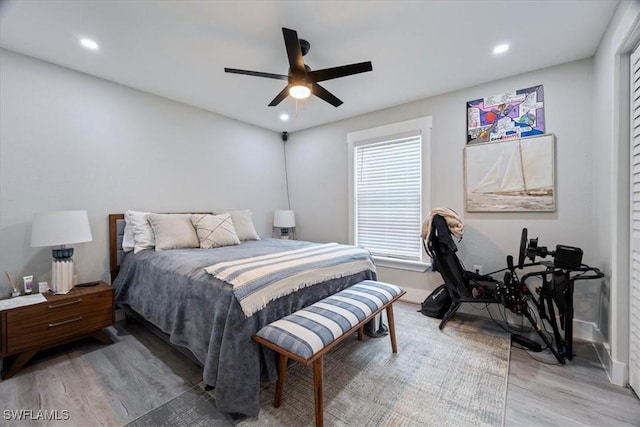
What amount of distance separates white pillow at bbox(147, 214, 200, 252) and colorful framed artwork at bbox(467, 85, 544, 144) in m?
3.33

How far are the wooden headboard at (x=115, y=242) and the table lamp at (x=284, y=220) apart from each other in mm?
2089

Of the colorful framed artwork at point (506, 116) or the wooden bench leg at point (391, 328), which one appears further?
the colorful framed artwork at point (506, 116)

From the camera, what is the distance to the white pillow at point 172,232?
109 inches

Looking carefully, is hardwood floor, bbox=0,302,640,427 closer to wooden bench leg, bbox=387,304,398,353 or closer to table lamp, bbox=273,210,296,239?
wooden bench leg, bbox=387,304,398,353

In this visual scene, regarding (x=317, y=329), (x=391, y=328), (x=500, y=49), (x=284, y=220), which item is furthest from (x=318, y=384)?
(x=284, y=220)

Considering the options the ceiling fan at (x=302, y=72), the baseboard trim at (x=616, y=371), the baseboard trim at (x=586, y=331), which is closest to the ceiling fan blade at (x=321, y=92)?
the ceiling fan at (x=302, y=72)

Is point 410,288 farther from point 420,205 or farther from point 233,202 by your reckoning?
point 233,202

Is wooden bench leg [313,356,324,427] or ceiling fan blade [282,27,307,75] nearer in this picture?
wooden bench leg [313,356,324,427]

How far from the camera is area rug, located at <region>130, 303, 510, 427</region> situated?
155 cm

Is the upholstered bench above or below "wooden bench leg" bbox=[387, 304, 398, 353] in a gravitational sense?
above

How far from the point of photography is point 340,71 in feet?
6.75

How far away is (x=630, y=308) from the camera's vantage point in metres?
1.76

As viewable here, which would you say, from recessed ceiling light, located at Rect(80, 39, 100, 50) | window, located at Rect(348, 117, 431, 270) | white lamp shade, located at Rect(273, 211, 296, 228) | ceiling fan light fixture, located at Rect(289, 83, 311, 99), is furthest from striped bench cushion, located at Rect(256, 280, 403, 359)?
recessed ceiling light, located at Rect(80, 39, 100, 50)

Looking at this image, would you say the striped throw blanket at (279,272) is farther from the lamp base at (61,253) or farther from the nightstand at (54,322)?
the lamp base at (61,253)
